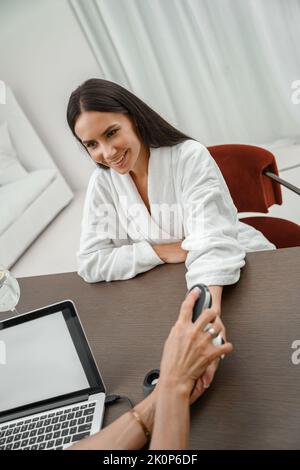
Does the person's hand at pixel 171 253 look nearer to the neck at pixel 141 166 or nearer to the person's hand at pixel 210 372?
the neck at pixel 141 166

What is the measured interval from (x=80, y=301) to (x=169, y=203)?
0.40 meters

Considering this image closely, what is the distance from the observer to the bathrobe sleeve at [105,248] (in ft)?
3.83

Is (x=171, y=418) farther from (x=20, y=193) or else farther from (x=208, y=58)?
(x=20, y=193)

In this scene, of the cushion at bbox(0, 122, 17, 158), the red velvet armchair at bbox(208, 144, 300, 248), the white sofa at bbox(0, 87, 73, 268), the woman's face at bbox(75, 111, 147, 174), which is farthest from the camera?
the cushion at bbox(0, 122, 17, 158)

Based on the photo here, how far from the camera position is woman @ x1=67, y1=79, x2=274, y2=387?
1.06 metres

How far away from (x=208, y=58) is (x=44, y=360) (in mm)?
2588

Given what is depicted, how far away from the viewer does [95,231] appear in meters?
1.32

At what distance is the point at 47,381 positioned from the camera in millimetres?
848

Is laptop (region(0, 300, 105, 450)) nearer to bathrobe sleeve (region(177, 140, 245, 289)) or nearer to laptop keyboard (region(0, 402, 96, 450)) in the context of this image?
laptop keyboard (region(0, 402, 96, 450))

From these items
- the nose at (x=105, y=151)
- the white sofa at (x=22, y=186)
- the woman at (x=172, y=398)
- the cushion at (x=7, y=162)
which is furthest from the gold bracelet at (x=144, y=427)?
the cushion at (x=7, y=162)

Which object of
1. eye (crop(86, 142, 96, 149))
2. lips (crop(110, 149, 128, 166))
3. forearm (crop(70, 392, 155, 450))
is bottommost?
forearm (crop(70, 392, 155, 450))

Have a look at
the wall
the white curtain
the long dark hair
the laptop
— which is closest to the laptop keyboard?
the laptop

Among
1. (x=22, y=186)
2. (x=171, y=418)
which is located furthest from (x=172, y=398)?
(x=22, y=186)
